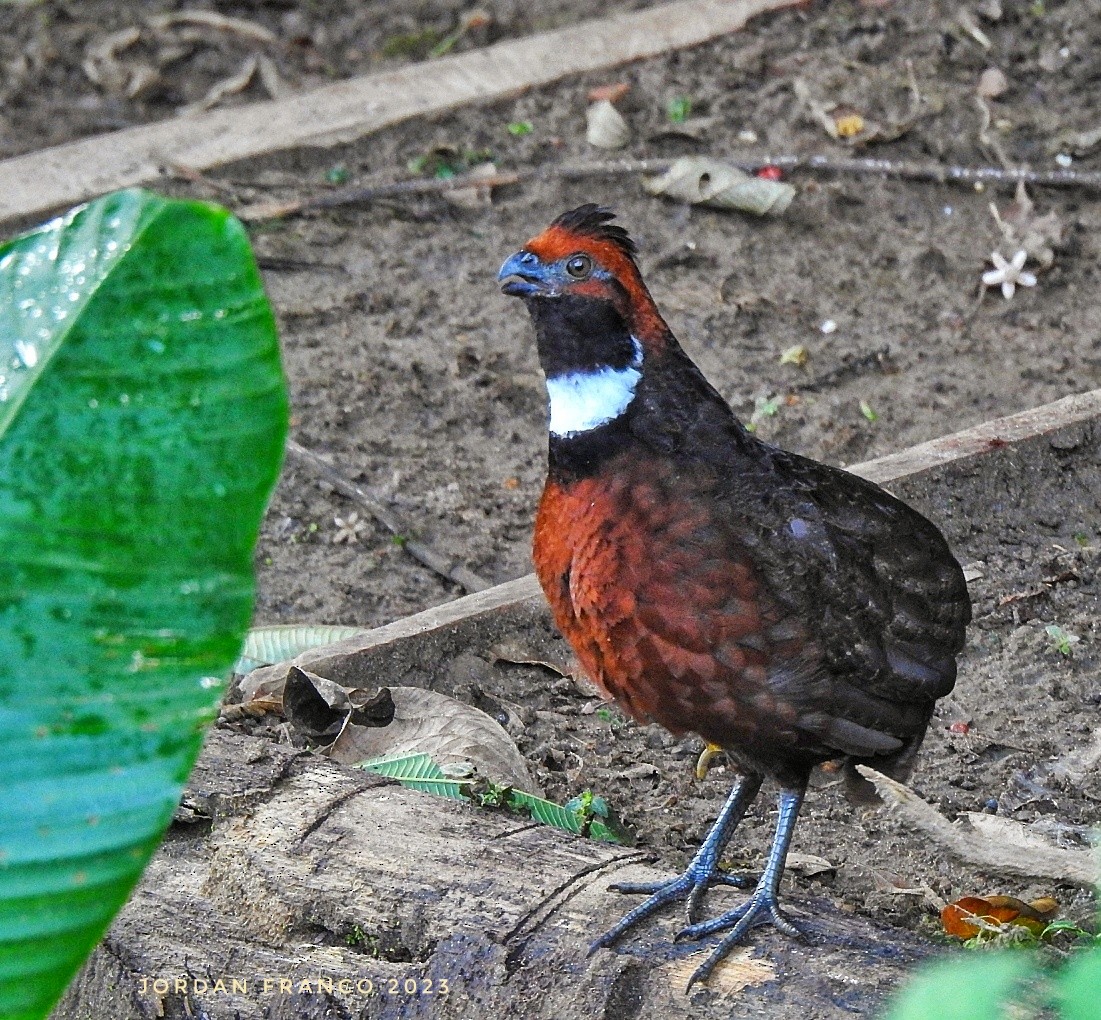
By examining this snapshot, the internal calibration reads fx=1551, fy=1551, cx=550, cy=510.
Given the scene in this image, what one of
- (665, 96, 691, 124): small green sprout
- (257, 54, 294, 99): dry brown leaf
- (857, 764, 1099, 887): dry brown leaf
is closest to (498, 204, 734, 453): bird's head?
(857, 764, 1099, 887): dry brown leaf

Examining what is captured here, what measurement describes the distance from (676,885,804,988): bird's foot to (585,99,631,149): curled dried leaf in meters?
4.22

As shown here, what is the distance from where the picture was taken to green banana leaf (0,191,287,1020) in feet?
6.34

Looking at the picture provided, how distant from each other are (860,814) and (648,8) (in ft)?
16.1

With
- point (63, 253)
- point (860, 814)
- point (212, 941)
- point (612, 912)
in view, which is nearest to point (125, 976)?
point (212, 941)

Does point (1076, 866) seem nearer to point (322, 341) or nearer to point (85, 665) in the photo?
point (85, 665)

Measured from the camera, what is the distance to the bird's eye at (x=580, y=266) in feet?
10.2

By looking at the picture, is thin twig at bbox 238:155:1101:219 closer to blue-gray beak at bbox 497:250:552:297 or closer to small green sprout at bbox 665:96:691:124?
small green sprout at bbox 665:96:691:124

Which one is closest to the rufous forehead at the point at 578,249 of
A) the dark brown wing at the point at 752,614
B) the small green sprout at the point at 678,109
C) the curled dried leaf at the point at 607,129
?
the dark brown wing at the point at 752,614

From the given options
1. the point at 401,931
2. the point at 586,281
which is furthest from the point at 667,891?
the point at 586,281

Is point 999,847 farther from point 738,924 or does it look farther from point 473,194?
point 473,194

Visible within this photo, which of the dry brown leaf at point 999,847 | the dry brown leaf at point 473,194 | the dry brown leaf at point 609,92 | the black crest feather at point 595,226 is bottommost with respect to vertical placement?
the dry brown leaf at point 999,847

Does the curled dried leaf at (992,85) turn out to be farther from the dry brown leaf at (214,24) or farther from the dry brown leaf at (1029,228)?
the dry brown leaf at (214,24)

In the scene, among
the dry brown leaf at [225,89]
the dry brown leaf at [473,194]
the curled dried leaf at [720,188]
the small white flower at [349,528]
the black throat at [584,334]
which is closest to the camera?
the black throat at [584,334]

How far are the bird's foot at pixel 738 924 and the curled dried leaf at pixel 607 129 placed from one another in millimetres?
4223
